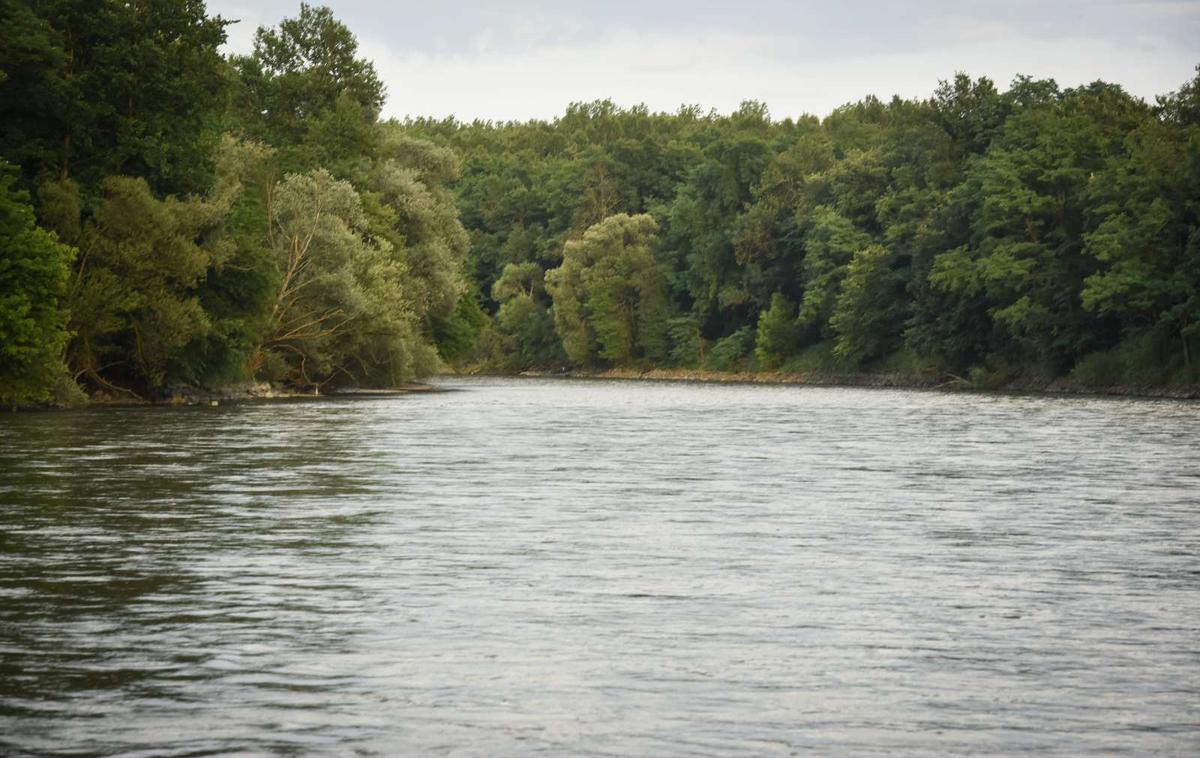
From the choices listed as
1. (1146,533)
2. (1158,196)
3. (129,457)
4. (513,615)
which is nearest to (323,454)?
(129,457)

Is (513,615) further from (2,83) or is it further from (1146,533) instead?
(2,83)

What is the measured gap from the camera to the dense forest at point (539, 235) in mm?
65688

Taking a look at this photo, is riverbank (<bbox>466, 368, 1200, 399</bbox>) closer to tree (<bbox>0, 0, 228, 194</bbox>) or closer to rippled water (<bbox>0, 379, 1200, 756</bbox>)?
tree (<bbox>0, 0, 228, 194</bbox>)

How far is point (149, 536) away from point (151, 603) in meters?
6.01

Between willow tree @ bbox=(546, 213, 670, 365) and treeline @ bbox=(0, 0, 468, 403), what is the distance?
7085cm

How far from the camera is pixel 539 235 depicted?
615 feet

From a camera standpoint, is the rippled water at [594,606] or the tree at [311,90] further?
the tree at [311,90]

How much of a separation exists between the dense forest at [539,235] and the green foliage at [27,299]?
0.39 ft

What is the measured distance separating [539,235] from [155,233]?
403ft

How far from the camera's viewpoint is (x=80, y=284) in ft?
211

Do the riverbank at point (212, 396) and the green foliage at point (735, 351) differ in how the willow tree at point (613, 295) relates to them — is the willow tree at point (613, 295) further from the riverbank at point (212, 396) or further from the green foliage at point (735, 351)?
the riverbank at point (212, 396)

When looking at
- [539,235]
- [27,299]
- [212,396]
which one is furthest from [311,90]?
[539,235]

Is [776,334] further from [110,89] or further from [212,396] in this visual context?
[110,89]

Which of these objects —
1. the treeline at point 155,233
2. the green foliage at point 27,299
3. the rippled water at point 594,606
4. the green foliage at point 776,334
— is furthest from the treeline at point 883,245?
the rippled water at point 594,606
